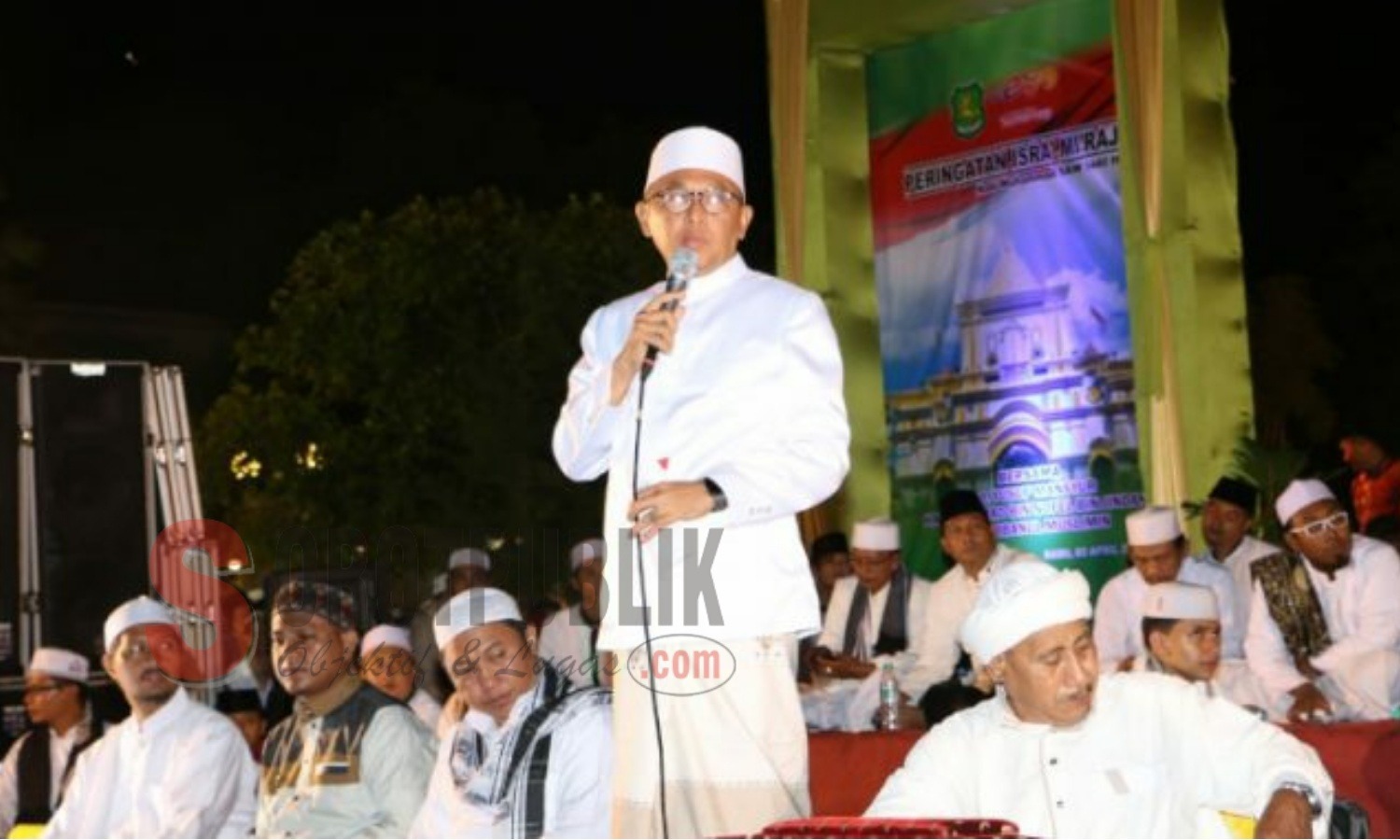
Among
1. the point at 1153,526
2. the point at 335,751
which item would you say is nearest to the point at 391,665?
the point at 335,751

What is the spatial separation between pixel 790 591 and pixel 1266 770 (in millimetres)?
887

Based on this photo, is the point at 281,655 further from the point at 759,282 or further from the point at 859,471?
the point at 859,471

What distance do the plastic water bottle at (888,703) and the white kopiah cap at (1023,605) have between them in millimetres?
4073

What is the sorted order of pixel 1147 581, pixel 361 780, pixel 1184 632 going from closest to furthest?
pixel 361 780, pixel 1184 632, pixel 1147 581

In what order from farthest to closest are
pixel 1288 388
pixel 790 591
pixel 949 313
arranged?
pixel 1288 388
pixel 949 313
pixel 790 591

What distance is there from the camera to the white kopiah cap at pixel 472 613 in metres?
5.74

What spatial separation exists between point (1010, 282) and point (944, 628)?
1.95 m

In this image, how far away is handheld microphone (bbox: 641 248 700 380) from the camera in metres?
3.99

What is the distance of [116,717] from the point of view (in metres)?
9.69

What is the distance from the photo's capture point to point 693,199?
4.16 m

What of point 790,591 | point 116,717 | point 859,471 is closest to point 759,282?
point 790,591

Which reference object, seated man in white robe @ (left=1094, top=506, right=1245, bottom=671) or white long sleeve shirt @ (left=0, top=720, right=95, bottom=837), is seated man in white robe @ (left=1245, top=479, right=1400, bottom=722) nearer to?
seated man in white robe @ (left=1094, top=506, right=1245, bottom=671)

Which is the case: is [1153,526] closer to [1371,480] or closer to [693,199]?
[1371,480]

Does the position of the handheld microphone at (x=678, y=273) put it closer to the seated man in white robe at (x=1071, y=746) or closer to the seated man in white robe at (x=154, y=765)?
the seated man in white robe at (x=1071, y=746)
